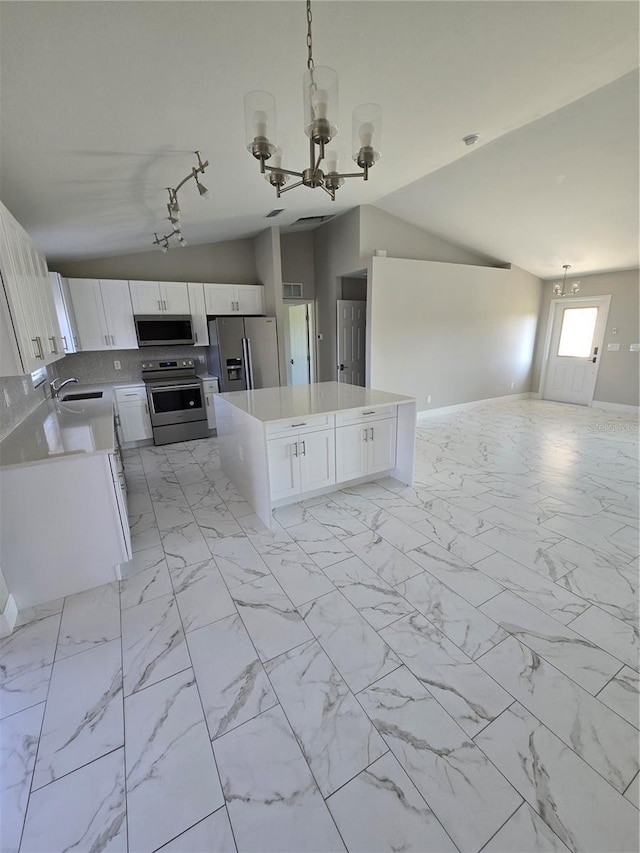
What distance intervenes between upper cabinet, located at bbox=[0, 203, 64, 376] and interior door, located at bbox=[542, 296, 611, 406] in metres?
7.98

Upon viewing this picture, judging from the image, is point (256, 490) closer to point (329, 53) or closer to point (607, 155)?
point (329, 53)

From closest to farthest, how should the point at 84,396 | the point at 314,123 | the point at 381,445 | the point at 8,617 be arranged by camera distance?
the point at 314,123 < the point at 8,617 < the point at 381,445 < the point at 84,396

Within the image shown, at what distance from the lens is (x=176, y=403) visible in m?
4.73

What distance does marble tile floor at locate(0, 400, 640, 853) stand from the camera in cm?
112

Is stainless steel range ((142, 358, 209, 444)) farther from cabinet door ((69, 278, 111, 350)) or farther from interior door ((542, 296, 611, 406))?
interior door ((542, 296, 611, 406))

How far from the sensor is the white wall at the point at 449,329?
5.36 metres

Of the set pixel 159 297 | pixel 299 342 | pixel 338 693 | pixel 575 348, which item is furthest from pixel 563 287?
pixel 338 693

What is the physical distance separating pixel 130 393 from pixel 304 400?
8.73ft

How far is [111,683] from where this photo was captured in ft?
5.15

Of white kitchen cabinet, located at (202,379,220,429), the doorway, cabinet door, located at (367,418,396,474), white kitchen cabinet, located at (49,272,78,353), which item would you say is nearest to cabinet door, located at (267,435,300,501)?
cabinet door, located at (367,418,396,474)

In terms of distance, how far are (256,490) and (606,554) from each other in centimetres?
254

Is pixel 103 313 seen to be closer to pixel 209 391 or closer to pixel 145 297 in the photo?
pixel 145 297

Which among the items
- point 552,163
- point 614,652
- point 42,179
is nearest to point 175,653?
point 614,652

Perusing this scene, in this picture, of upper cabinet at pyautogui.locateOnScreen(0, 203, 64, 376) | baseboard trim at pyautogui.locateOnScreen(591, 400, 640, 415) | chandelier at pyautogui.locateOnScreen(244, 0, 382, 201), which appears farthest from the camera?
baseboard trim at pyautogui.locateOnScreen(591, 400, 640, 415)
